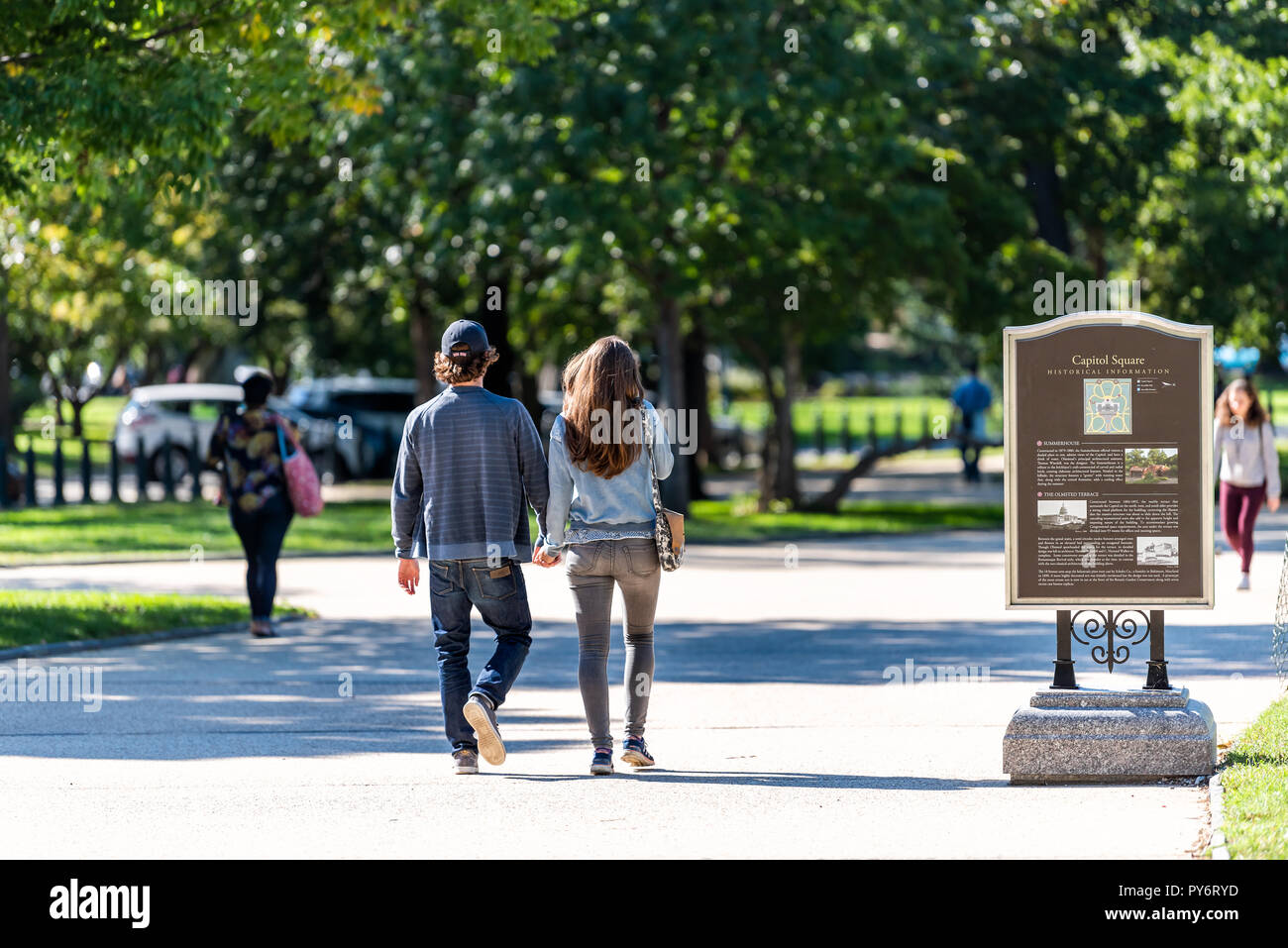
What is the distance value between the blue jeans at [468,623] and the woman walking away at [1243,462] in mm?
8481

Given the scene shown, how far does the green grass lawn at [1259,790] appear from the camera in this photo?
5605 millimetres

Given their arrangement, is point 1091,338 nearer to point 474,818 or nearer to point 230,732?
point 474,818

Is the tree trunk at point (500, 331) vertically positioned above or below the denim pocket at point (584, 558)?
above

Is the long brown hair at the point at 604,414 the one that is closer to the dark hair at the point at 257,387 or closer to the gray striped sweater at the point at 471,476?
the gray striped sweater at the point at 471,476

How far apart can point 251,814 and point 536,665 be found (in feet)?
15.1

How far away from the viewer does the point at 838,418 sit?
60188 mm

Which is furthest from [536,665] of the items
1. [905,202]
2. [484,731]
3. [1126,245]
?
[1126,245]

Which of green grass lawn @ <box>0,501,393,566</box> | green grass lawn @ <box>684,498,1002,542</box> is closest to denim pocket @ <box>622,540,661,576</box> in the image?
green grass lawn @ <box>0,501,393,566</box>

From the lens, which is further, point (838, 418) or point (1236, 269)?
point (838, 418)

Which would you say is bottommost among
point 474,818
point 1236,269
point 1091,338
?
point 474,818

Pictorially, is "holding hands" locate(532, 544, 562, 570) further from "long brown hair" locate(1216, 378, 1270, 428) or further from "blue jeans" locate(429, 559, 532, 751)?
"long brown hair" locate(1216, 378, 1270, 428)

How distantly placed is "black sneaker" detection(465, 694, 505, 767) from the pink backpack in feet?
17.1

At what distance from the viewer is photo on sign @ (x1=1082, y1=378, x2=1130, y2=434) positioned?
727 centimetres

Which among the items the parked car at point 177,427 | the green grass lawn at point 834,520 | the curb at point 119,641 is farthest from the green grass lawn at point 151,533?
the curb at point 119,641
